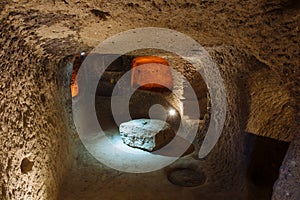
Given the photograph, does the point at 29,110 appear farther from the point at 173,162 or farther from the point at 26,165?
the point at 173,162

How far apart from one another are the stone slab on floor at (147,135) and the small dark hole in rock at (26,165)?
291 centimetres

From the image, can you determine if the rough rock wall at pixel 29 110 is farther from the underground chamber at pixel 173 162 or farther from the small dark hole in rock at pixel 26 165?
the underground chamber at pixel 173 162

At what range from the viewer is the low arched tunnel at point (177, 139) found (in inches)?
61.7

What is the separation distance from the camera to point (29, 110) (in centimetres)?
240

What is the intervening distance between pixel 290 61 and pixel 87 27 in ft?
5.57

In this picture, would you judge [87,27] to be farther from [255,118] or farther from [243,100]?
[255,118]

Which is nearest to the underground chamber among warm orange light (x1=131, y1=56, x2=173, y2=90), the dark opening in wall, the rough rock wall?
the dark opening in wall

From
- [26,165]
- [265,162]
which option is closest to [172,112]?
[265,162]

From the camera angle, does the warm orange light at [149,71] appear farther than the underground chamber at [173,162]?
Yes

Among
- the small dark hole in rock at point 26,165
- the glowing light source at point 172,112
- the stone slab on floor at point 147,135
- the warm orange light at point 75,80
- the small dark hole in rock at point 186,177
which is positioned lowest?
the small dark hole in rock at point 186,177

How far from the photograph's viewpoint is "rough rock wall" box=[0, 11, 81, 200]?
1812mm

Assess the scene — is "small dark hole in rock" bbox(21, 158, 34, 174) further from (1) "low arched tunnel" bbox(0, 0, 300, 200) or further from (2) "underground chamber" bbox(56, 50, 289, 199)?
(2) "underground chamber" bbox(56, 50, 289, 199)

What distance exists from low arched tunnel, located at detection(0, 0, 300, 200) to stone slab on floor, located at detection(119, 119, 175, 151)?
217 mm

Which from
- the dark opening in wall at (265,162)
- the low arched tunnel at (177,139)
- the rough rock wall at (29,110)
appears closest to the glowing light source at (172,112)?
the low arched tunnel at (177,139)
